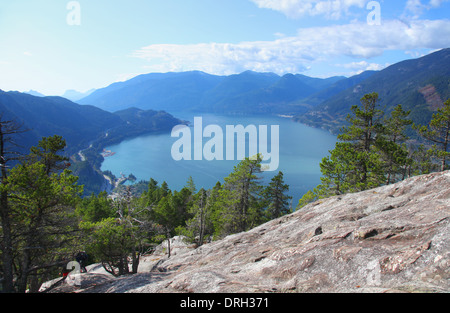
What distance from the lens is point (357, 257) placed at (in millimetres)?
8844

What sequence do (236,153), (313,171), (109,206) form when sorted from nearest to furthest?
(109,206) → (313,171) → (236,153)

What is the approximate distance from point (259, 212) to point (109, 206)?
1072 inches

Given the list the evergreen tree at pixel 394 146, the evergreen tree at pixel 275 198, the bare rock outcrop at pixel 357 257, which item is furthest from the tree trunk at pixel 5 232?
the evergreen tree at pixel 394 146

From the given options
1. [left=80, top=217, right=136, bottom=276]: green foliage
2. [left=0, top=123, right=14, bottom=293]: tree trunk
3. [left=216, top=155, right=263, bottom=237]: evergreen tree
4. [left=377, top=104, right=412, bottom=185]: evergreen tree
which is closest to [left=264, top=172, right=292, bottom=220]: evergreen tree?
[left=216, top=155, right=263, bottom=237]: evergreen tree

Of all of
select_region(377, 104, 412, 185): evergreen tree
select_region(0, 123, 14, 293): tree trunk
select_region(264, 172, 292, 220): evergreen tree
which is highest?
select_region(377, 104, 412, 185): evergreen tree

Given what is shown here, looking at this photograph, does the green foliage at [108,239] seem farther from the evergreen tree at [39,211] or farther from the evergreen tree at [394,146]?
the evergreen tree at [394,146]

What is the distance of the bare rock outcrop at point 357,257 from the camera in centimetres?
738

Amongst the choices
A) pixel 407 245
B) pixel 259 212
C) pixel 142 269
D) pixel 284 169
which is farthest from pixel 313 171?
pixel 407 245

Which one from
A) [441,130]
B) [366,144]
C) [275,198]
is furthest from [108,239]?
[441,130]

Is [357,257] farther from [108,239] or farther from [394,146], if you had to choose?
[394,146]

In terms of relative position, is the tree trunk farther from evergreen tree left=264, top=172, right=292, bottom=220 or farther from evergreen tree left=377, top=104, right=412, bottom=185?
evergreen tree left=377, top=104, right=412, bottom=185

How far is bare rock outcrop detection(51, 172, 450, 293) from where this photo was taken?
7.38 m

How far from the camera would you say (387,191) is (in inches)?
662
